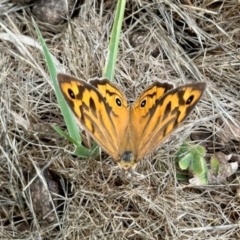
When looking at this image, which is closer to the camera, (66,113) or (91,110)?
(91,110)

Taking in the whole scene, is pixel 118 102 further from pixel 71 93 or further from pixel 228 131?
pixel 228 131

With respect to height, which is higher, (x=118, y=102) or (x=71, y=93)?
(x=71, y=93)

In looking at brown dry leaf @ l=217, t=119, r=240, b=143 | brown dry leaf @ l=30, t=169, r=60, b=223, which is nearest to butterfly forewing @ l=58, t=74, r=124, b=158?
brown dry leaf @ l=30, t=169, r=60, b=223

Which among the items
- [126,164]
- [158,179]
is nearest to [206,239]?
[158,179]

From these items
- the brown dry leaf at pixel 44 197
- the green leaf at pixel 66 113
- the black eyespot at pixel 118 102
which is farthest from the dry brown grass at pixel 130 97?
the black eyespot at pixel 118 102

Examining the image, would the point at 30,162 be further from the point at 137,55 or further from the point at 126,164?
the point at 137,55

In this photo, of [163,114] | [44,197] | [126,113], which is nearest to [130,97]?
Answer: [126,113]
